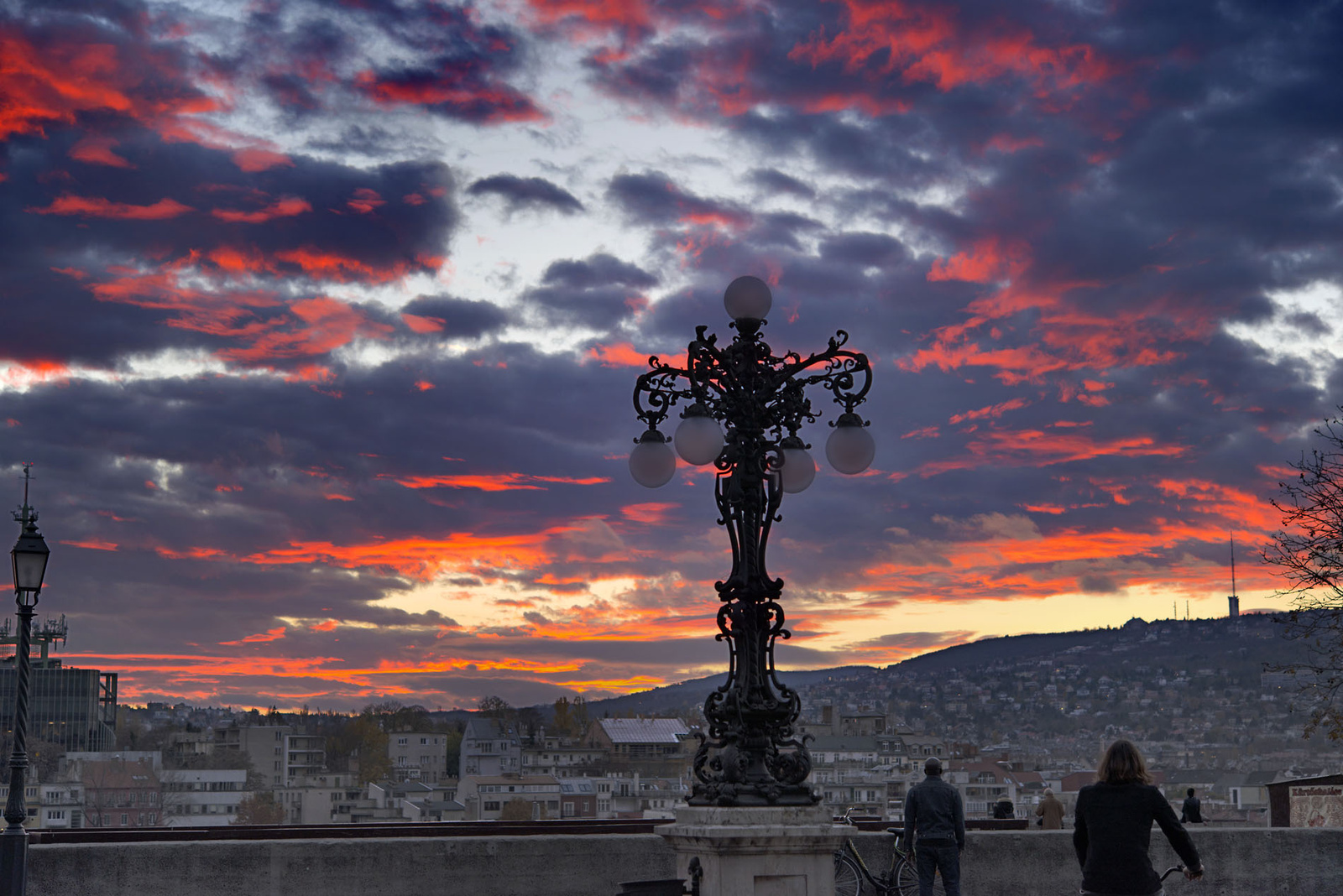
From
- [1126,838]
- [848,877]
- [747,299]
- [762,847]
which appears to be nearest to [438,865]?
[848,877]

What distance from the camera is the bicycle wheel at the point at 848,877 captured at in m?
13.0

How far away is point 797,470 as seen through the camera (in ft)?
35.0

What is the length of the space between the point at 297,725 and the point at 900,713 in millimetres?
88265

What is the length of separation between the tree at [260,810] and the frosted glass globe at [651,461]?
90349 millimetres

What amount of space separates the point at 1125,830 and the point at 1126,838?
48 mm

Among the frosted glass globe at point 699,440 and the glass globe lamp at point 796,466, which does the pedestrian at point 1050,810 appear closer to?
the glass globe lamp at point 796,466

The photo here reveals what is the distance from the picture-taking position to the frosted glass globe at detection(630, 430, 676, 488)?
34.7ft

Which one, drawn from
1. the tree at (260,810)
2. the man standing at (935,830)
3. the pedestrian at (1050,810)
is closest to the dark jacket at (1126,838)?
the man standing at (935,830)

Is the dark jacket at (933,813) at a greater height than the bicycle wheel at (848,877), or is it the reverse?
the dark jacket at (933,813)

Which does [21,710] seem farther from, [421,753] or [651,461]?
[421,753]

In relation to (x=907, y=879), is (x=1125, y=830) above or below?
above

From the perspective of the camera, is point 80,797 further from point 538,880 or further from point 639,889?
point 639,889

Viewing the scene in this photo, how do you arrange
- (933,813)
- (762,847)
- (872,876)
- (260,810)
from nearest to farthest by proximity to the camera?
(762,847) < (933,813) < (872,876) < (260,810)

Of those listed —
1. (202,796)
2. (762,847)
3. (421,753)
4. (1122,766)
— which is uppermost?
(1122,766)
